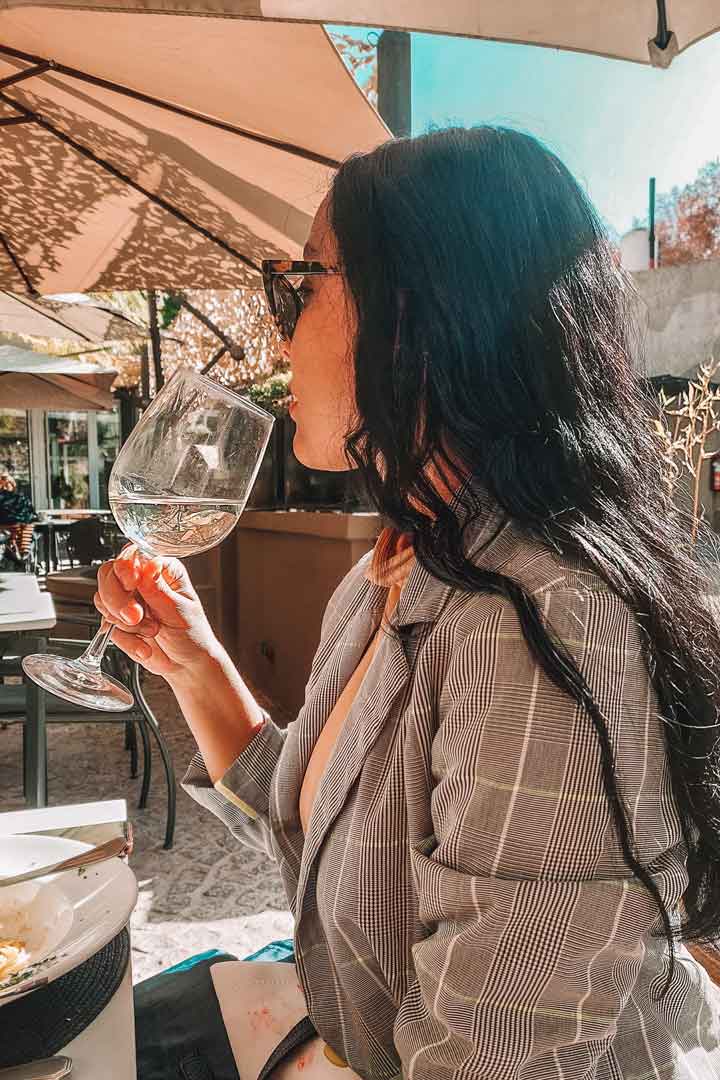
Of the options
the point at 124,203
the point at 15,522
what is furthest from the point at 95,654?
the point at 15,522

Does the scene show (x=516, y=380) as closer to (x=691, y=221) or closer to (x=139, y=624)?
(x=139, y=624)

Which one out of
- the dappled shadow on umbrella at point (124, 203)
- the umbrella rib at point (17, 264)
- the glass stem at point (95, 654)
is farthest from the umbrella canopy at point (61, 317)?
the glass stem at point (95, 654)

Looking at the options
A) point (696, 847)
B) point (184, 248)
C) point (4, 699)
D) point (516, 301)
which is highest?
point (184, 248)

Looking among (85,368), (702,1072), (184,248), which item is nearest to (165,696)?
(184,248)

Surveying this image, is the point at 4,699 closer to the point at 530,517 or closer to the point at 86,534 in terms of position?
the point at 530,517

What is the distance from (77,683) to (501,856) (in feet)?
2.79

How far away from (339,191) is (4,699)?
287 centimetres

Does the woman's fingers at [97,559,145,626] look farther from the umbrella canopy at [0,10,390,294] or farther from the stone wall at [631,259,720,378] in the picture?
the stone wall at [631,259,720,378]

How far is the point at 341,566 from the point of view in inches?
170

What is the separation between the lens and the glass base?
1242 mm

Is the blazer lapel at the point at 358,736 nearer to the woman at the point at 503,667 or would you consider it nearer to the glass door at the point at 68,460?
the woman at the point at 503,667

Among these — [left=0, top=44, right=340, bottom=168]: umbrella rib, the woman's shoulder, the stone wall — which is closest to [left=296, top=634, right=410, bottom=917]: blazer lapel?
the woman's shoulder

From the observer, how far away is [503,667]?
730 mm

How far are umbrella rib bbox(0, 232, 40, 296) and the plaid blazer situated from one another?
3.93 m
